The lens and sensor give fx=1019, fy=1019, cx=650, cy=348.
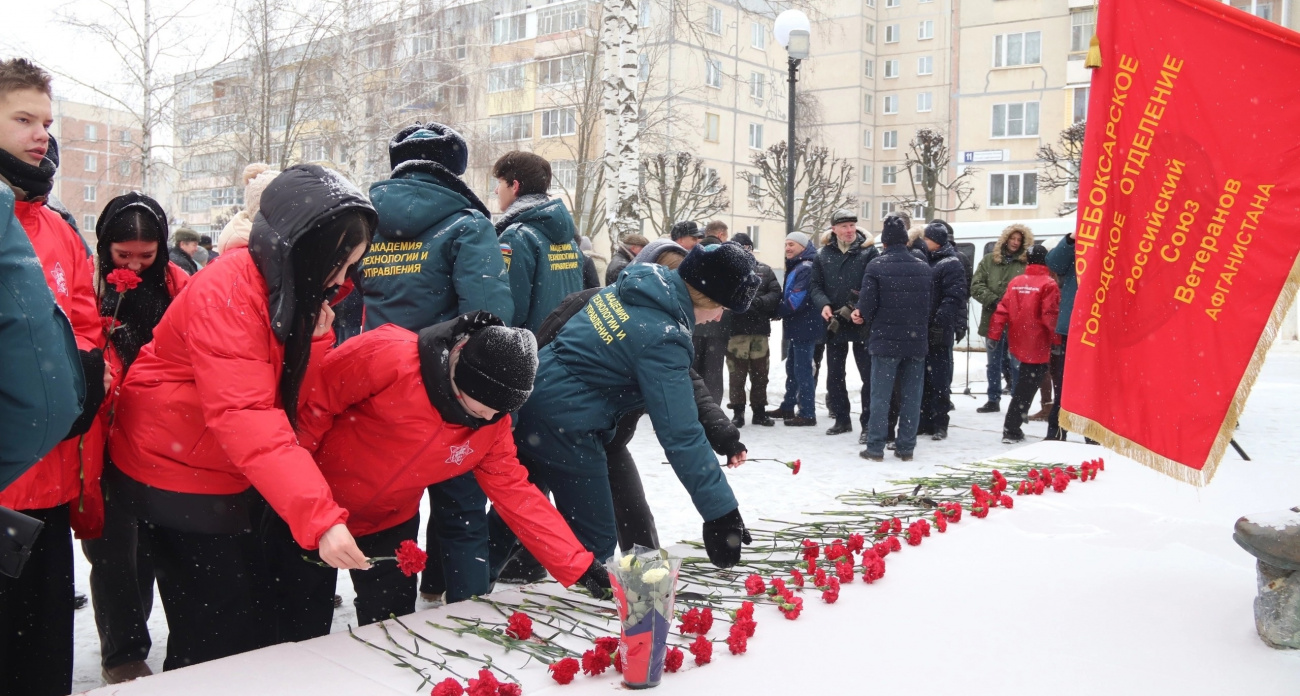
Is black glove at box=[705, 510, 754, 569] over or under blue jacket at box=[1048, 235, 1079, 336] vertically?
under

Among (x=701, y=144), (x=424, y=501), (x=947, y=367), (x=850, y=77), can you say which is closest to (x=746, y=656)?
(x=424, y=501)

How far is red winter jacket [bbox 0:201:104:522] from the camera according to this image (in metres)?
2.67

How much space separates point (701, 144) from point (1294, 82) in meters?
35.7

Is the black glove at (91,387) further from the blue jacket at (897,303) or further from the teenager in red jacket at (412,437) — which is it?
the blue jacket at (897,303)

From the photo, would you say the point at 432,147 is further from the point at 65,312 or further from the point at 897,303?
the point at 897,303

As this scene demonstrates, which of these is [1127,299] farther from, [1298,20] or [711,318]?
[1298,20]

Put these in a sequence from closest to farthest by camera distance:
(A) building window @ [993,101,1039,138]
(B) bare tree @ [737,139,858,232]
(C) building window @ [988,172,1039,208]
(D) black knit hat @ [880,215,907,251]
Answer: (D) black knit hat @ [880,215,907,251]
(B) bare tree @ [737,139,858,232]
(A) building window @ [993,101,1039,138]
(C) building window @ [988,172,1039,208]

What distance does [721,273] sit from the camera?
363 cm

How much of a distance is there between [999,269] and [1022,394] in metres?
2.34

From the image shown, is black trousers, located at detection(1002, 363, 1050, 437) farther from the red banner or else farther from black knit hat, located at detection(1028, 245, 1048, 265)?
the red banner

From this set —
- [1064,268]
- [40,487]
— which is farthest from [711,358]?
[40,487]

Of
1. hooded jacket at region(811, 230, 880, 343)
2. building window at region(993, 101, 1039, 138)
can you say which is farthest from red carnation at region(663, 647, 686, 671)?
building window at region(993, 101, 1039, 138)

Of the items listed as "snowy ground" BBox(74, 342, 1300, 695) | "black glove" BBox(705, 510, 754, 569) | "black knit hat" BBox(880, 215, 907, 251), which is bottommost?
"snowy ground" BBox(74, 342, 1300, 695)

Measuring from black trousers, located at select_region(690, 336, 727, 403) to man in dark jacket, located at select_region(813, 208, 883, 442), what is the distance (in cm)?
95
